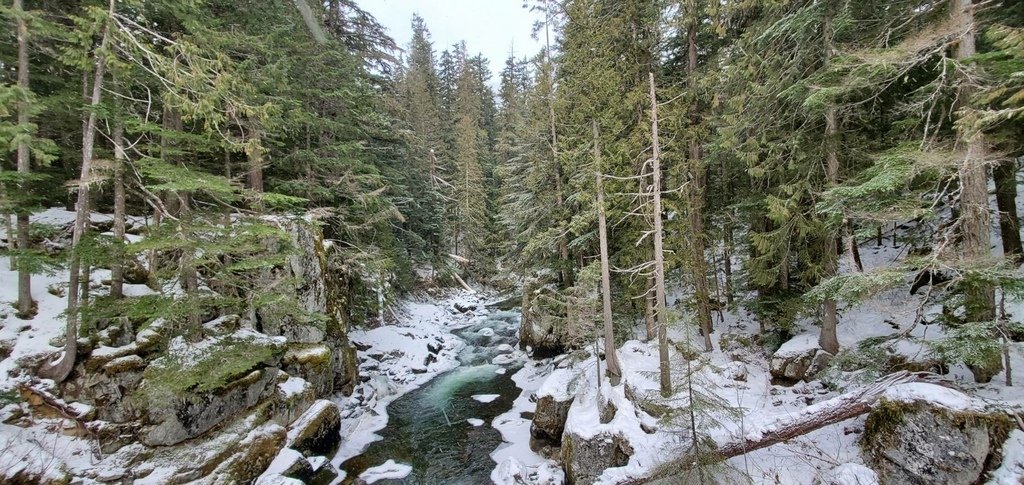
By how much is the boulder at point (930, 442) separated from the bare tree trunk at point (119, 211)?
1363 cm

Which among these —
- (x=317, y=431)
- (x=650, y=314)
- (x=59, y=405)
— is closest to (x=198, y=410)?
(x=59, y=405)

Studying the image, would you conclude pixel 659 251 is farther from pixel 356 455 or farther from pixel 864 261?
pixel 356 455

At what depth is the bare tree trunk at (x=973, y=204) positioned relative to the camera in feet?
18.6

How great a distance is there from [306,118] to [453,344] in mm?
12349

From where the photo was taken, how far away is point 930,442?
17.6 feet

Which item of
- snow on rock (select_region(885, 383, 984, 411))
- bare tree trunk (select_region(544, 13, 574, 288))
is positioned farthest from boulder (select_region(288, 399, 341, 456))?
snow on rock (select_region(885, 383, 984, 411))

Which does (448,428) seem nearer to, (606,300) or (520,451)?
(520,451)

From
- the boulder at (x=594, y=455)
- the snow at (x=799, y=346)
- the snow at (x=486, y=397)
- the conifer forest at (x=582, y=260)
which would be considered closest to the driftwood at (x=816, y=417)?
the conifer forest at (x=582, y=260)

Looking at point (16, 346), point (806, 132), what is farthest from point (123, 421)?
point (806, 132)

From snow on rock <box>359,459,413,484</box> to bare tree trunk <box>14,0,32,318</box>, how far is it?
26.3 feet

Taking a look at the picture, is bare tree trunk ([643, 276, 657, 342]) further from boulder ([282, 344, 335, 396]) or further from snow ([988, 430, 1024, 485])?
boulder ([282, 344, 335, 396])

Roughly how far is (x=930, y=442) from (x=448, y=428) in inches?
422

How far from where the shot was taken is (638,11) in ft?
39.8

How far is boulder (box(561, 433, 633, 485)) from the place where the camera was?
819cm
